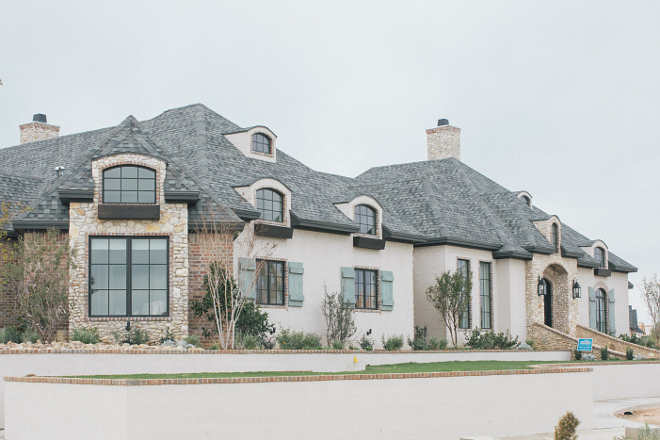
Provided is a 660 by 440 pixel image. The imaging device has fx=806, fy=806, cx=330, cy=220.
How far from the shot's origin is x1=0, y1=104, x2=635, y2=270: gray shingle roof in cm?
2128

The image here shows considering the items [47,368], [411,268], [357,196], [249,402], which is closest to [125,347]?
[47,368]

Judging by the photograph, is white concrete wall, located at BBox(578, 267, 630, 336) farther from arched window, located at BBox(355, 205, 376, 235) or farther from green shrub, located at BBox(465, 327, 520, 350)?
arched window, located at BBox(355, 205, 376, 235)

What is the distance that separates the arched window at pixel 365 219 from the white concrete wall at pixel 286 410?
447 inches

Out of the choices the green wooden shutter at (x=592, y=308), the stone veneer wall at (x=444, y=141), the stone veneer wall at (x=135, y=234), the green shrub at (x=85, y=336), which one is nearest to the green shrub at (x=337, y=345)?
the stone veneer wall at (x=135, y=234)

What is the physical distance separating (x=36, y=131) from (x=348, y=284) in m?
14.6

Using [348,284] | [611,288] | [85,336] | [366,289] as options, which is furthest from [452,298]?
[611,288]

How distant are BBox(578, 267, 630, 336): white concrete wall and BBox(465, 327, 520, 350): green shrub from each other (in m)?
7.60

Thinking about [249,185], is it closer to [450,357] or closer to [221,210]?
[221,210]

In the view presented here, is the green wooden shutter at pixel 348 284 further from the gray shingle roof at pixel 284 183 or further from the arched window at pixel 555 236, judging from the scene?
the arched window at pixel 555 236

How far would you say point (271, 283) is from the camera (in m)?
23.8

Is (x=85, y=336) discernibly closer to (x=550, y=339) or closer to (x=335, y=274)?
(x=335, y=274)

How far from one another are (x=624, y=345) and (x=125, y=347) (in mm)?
23693

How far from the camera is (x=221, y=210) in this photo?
21453 millimetres

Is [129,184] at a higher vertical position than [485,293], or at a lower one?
higher
